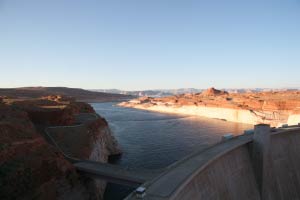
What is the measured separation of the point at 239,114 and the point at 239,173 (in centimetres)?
7415

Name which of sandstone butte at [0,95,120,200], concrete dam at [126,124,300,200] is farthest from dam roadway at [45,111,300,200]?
sandstone butte at [0,95,120,200]

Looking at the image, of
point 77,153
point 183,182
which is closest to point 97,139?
point 77,153

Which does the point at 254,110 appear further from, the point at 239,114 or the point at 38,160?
the point at 38,160

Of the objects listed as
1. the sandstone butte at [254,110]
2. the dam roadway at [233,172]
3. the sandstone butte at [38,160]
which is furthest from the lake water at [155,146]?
the sandstone butte at [254,110]

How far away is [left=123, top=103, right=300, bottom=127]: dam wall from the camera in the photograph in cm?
8100

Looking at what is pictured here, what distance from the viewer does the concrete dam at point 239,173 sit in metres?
19.9

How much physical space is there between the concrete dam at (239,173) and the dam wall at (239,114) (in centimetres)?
4260

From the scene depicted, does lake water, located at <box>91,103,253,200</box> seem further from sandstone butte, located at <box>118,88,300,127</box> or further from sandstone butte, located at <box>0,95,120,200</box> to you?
sandstone butte, located at <box>118,88,300,127</box>

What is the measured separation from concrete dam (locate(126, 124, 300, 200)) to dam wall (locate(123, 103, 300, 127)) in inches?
1677

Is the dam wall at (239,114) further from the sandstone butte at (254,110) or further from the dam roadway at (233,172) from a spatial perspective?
the dam roadway at (233,172)

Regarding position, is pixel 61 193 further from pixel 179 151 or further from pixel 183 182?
pixel 179 151

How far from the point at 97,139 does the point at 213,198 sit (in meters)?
26.2

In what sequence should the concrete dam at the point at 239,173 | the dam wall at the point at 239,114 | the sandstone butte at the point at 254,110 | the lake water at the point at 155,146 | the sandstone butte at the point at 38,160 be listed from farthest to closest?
1. the sandstone butte at the point at 254,110
2. the dam wall at the point at 239,114
3. the lake water at the point at 155,146
4. the sandstone butte at the point at 38,160
5. the concrete dam at the point at 239,173

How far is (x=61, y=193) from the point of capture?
26.1m
